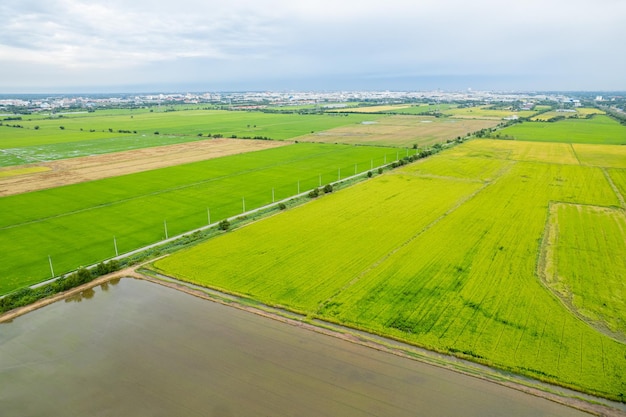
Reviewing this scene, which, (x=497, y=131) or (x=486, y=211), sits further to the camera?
(x=497, y=131)

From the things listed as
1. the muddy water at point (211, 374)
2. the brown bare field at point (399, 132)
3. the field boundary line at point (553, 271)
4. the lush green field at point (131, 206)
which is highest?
the brown bare field at point (399, 132)

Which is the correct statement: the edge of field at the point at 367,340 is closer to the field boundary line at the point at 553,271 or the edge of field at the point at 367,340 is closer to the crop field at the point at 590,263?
the field boundary line at the point at 553,271

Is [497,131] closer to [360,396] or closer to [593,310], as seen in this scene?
[593,310]

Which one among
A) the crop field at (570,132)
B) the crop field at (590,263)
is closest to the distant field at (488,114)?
the crop field at (570,132)

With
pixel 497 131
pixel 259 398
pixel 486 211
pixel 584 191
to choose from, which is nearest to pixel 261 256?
pixel 259 398

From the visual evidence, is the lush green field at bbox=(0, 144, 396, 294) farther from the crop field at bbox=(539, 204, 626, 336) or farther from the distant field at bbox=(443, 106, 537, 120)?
the distant field at bbox=(443, 106, 537, 120)
